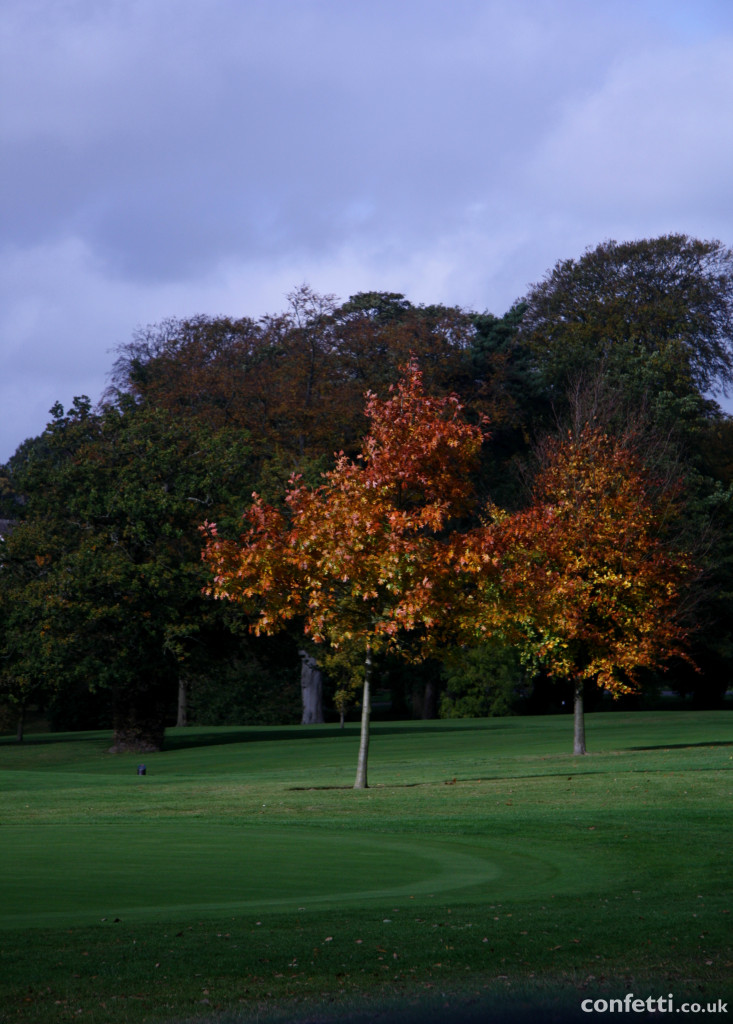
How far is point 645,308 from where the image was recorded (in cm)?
5344

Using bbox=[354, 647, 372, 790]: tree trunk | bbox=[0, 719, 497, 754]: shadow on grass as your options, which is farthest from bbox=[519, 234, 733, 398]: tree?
bbox=[354, 647, 372, 790]: tree trunk

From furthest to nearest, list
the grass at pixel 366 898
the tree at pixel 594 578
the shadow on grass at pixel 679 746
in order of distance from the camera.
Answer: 1. the shadow on grass at pixel 679 746
2. the tree at pixel 594 578
3. the grass at pixel 366 898

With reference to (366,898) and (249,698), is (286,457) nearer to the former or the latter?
(249,698)

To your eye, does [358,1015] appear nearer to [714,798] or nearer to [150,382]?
[714,798]

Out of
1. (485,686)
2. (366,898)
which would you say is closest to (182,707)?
(485,686)

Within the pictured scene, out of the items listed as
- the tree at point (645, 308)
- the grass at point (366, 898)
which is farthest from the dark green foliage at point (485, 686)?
the grass at point (366, 898)

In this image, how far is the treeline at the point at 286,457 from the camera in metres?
35.4

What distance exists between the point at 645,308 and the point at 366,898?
47422 mm

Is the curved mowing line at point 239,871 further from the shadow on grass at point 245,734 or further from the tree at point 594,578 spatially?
the shadow on grass at point 245,734

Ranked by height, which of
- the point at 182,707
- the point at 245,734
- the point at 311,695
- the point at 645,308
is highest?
the point at 645,308

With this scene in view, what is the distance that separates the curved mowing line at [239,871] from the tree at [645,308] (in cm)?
4017

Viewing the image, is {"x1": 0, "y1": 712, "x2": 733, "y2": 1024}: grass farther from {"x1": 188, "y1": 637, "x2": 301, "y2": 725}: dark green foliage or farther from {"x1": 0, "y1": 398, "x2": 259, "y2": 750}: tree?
{"x1": 188, "y1": 637, "x2": 301, "y2": 725}: dark green foliage

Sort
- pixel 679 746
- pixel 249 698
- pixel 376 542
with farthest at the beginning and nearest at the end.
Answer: pixel 249 698
pixel 679 746
pixel 376 542

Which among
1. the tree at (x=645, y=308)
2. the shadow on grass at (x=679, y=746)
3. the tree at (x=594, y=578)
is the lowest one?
the shadow on grass at (x=679, y=746)
